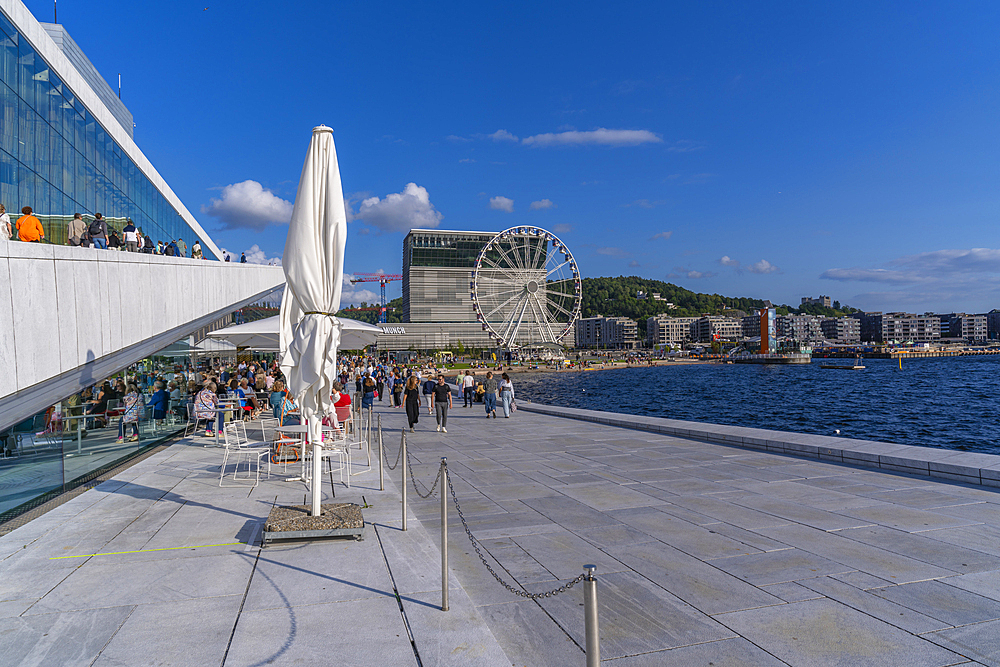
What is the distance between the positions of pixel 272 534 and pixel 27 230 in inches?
395

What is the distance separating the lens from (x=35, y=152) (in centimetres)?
1563

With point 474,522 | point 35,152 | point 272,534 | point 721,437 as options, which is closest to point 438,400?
point 721,437

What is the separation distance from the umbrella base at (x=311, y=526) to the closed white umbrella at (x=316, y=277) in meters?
0.18

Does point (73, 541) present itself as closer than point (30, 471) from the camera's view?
Yes

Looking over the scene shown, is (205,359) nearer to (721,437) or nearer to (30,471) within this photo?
(30,471)

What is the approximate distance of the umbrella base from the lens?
6066 mm

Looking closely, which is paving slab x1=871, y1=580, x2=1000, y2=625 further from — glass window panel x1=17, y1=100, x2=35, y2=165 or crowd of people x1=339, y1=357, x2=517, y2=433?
glass window panel x1=17, y1=100, x2=35, y2=165

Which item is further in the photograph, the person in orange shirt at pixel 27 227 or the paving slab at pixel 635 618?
the person in orange shirt at pixel 27 227

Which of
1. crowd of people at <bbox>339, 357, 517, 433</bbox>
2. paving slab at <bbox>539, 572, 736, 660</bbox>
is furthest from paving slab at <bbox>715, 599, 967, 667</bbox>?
crowd of people at <bbox>339, 357, 517, 433</bbox>

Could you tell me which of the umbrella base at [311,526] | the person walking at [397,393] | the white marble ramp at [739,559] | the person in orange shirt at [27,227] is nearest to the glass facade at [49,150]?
the person in orange shirt at [27,227]

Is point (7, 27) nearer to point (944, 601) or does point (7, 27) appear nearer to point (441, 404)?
point (441, 404)

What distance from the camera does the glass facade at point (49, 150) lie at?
46.5 feet

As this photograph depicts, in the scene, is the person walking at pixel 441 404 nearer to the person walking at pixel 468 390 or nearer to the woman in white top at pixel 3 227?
the person walking at pixel 468 390

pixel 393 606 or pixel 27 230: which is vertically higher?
pixel 27 230
